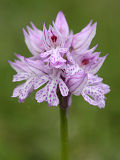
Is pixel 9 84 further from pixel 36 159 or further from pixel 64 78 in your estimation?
pixel 64 78

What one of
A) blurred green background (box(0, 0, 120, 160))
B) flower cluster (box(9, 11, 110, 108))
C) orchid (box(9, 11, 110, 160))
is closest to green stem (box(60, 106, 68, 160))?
orchid (box(9, 11, 110, 160))

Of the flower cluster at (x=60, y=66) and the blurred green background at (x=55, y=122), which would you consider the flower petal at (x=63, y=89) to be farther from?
the blurred green background at (x=55, y=122)

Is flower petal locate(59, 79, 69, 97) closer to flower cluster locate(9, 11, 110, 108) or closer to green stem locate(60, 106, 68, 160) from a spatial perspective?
flower cluster locate(9, 11, 110, 108)

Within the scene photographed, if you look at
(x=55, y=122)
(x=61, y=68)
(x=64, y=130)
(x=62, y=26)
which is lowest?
(x=64, y=130)

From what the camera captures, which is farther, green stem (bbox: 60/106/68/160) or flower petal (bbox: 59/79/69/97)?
green stem (bbox: 60/106/68/160)

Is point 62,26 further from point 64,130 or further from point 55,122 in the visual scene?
point 55,122

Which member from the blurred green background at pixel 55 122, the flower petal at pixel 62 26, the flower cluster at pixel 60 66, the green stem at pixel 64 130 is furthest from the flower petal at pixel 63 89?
the blurred green background at pixel 55 122

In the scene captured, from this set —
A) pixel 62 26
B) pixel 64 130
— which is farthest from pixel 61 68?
pixel 64 130

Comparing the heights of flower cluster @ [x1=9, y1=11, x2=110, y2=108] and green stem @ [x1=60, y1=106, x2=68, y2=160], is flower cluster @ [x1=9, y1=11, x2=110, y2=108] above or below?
above

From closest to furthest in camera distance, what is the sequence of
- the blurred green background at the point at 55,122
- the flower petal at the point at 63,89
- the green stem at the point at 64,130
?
the flower petal at the point at 63,89, the green stem at the point at 64,130, the blurred green background at the point at 55,122
